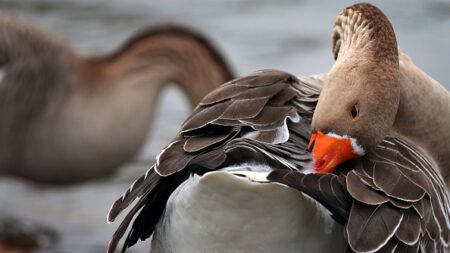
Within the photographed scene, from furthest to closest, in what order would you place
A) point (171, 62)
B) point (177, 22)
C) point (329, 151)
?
point (177, 22) < point (171, 62) < point (329, 151)

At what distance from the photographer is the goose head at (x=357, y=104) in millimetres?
1895

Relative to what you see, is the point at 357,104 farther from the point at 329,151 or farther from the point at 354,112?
the point at 329,151

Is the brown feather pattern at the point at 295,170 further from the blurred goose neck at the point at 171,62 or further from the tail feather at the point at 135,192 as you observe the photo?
the blurred goose neck at the point at 171,62

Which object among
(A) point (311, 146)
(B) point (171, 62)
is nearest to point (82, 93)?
(B) point (171, 62)

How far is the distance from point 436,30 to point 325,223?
198 inches

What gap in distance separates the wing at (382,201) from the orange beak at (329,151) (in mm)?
40

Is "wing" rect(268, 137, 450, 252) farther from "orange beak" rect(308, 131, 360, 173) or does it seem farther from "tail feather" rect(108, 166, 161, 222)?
"tail feather" rect(108, 166, 161, 222)

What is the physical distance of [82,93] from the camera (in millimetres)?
4363

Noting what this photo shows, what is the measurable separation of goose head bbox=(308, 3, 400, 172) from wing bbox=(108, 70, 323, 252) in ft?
0.24

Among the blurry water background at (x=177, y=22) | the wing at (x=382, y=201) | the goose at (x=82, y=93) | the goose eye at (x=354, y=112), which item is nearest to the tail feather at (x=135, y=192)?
the wing at (x=382, y=201)

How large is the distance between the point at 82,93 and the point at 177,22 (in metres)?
3.02

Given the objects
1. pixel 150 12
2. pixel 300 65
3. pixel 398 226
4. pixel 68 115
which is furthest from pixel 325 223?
pixel 150 12

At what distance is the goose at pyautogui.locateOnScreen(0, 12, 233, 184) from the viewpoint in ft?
14.0

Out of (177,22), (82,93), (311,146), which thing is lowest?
(177,22)
